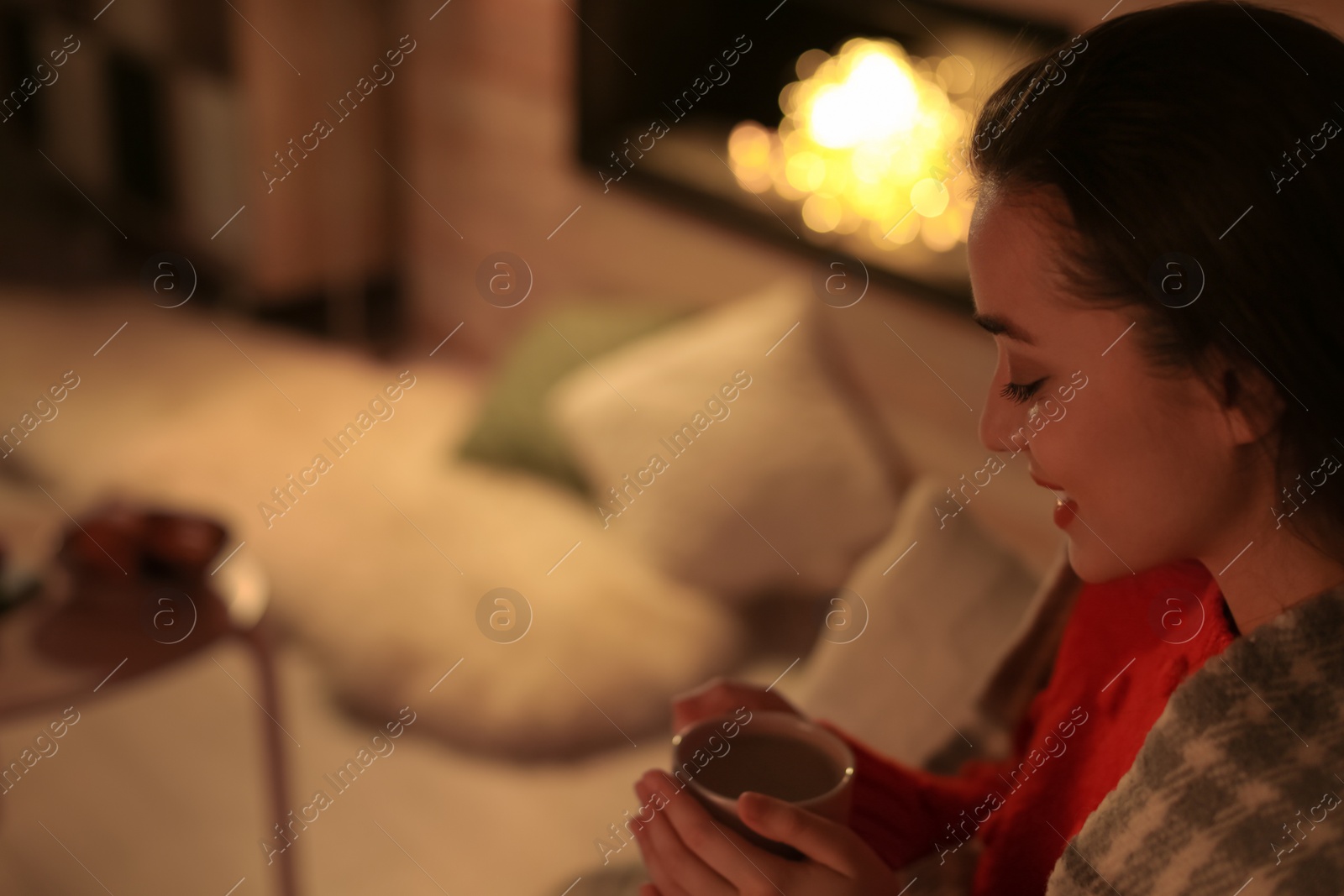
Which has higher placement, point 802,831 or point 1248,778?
point 802,831

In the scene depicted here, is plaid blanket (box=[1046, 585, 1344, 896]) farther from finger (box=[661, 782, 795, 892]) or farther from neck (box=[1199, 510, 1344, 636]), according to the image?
finger (box=[661, 782, 795, 892])

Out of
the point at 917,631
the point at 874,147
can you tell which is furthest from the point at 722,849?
the point at 874,147

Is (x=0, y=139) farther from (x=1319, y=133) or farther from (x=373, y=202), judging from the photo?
(x=1319, y=133)

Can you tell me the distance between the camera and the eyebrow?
666mm

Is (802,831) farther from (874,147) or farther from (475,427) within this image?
(874,147)

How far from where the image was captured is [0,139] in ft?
11.7

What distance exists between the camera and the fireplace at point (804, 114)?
208 cm

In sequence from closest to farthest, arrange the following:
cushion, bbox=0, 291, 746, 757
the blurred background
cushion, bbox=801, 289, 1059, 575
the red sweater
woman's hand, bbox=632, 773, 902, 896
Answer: woman's hand, bbox=632, 773, 902, 896 < the red sweater < the blurred background < cushion, bbox=0, 291, 746, 757 < cushion, bbox=801, 289, 1059, 575

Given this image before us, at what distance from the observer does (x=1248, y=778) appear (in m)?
0.62

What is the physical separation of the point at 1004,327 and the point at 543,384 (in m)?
1.51

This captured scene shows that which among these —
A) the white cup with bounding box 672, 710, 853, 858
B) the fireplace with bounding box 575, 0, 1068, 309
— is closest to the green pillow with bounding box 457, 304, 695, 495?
the fireplace with bounding box 575, 0, 1068, 309

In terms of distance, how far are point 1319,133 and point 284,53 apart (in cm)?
259

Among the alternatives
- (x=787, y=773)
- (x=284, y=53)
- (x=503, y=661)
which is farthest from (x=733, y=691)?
(x=284, y=53)

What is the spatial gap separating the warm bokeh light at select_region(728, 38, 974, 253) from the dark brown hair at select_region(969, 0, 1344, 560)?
1430 millimetres
